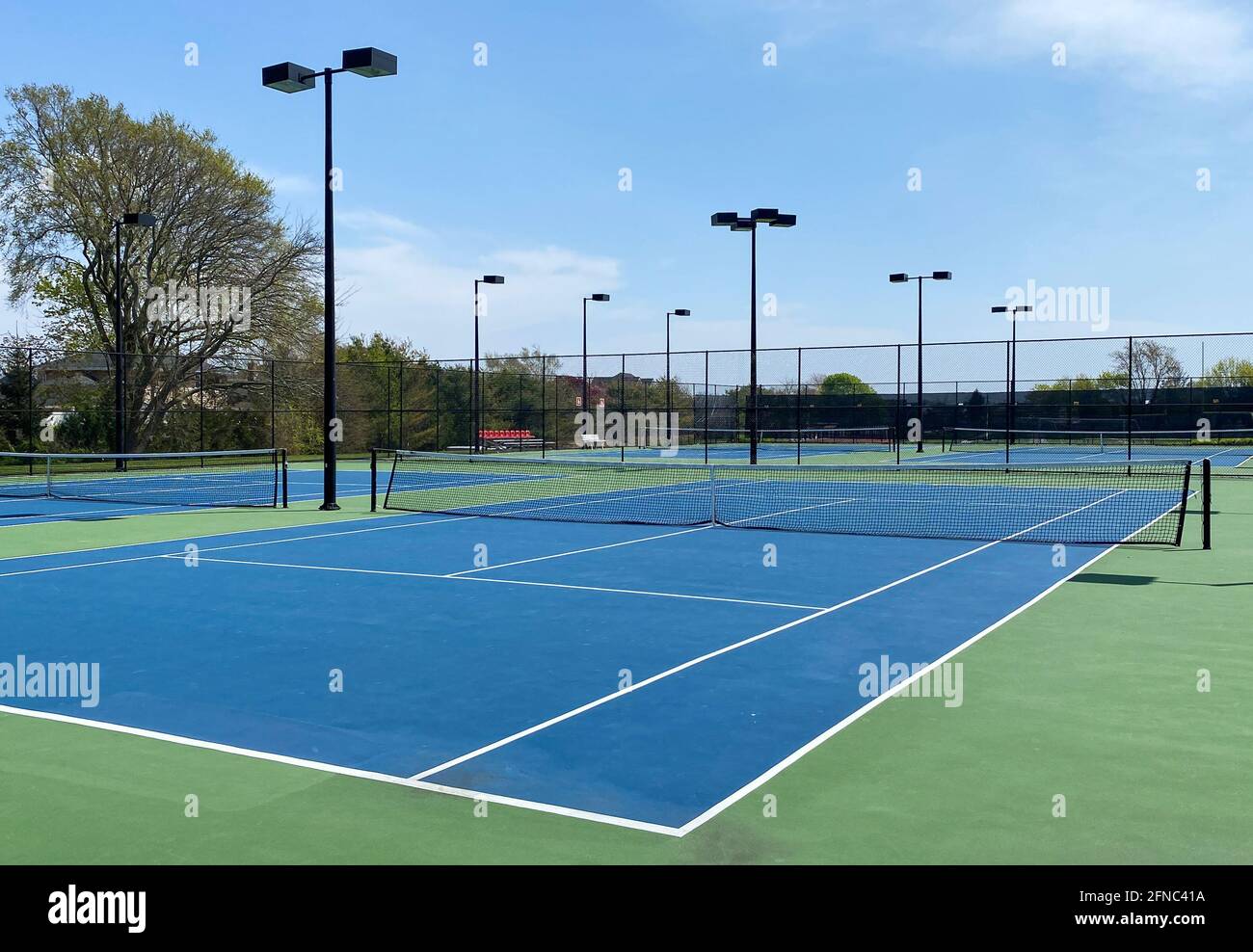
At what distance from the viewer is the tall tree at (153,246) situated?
3862 cm

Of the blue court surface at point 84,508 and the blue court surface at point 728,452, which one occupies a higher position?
the blue court surface at point 728,452

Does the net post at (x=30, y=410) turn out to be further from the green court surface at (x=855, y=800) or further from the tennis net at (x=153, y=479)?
the green court surface at (x=855, y=800)

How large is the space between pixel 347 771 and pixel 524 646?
9.32ft

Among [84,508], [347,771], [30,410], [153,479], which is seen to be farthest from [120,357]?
[347,771]

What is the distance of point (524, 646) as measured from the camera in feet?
26.1

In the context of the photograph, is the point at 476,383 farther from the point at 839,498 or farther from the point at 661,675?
the point at 661,675

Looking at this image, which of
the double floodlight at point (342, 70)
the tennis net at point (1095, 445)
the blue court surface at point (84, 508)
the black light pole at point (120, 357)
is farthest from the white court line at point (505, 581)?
the tennis net at point (1095, 445)

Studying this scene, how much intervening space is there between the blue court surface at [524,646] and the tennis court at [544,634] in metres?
0.03

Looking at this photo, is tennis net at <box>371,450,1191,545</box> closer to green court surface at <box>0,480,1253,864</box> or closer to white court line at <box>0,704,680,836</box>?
green court surface at <box>0,480,1253,864</box>

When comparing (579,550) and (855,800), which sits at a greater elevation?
(579,550)

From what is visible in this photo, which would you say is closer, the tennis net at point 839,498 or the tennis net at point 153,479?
the tennis net at point 839,498

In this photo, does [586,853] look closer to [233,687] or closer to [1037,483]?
[233,687]

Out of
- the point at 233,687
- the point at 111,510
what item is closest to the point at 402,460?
the point at 111,510
